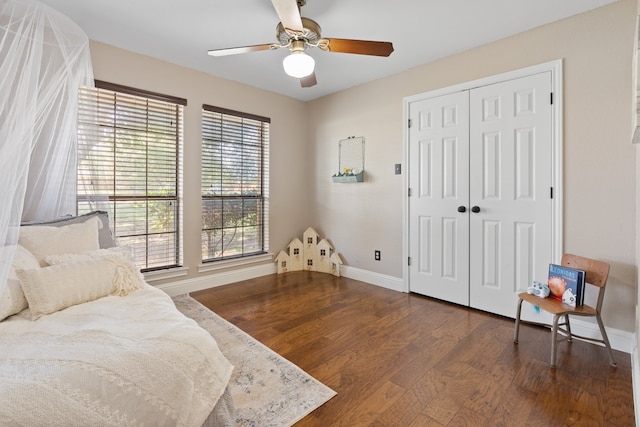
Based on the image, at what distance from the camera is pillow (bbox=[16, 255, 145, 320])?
144 cm

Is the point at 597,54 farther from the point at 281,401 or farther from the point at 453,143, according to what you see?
the point at 281,401

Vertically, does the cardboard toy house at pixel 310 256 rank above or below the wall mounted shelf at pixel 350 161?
below

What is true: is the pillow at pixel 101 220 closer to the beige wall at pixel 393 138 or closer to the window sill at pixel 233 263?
the beige wall at pixel 393 138

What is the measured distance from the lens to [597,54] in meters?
2.17

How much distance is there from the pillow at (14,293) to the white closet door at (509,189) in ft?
10.6

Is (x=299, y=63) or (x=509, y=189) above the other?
(x=299, y=63)

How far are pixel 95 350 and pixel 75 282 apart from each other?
0.69 meters

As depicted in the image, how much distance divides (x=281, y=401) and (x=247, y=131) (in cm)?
310

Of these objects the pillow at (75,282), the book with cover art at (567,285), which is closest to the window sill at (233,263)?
the pillow at (75,282)

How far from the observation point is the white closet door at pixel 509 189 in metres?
2.43

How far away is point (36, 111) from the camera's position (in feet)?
4.52

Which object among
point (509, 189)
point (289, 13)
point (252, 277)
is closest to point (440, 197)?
point (509, 189)

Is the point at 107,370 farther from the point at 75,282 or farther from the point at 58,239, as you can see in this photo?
the point at 58,239

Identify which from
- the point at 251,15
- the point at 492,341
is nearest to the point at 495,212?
the point at 492,341
